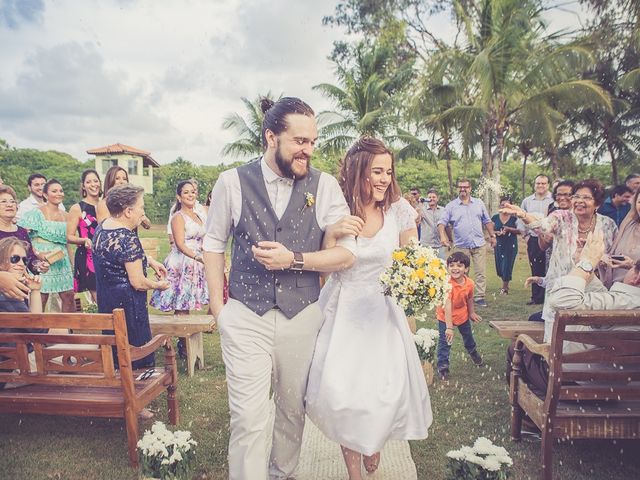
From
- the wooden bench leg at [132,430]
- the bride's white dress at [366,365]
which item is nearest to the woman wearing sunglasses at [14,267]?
the wooden bench leg at [132,430]

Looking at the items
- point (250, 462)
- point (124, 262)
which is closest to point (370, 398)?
point (250, 462)

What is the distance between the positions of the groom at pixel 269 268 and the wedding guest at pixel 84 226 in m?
4.59

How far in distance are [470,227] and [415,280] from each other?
759 centimetres

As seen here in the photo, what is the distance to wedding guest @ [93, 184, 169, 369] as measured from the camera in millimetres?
4582

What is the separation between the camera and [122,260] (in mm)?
4598

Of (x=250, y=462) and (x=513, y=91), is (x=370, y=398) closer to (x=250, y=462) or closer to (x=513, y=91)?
(x=250, y=462)

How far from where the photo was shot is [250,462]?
2.94 m

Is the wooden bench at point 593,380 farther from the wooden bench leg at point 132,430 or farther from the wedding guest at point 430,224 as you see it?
the wedding guest at point 430,224

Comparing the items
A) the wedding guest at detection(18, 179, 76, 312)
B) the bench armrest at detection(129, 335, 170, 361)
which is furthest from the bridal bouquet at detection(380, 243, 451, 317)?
the wedding guest at detection(18, 179, 76, 312)

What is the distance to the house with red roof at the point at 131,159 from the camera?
161 feet

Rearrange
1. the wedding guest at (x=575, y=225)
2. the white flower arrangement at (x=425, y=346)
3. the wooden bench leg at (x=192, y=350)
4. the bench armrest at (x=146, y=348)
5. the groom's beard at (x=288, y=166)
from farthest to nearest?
the wooden bench leg at (x=192, y=350)
the white flower arrangement at (x=425, y=346)
the wedding guest at (x=575, y=225)
the bench armrest at (x=146, y=348)
the groom's beard at (x=288, y=166)

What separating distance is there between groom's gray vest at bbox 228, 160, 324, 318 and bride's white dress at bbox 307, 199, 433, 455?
1.55 ft

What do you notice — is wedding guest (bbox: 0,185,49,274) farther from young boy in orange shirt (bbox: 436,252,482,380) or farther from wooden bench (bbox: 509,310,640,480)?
wooden bench (bbox: 509,310,640,480)

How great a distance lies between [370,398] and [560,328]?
1.29 m
